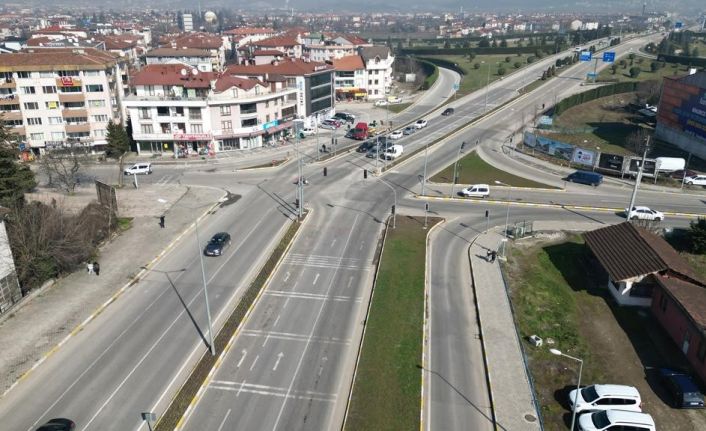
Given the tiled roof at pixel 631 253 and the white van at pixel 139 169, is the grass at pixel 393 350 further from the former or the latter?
the white van at pixel 139 169

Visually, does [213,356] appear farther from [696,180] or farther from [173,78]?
[696,180]

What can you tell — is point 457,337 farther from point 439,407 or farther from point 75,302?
point 75,302

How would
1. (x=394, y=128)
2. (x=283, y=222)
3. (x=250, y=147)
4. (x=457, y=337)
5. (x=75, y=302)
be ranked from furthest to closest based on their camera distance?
(x=394, y=128) → (x=250, y=147) → (x=283, y=222) → (x=75, y=302) → (x=457, y=337)

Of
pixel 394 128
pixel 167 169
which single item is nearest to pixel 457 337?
pixel 167 169

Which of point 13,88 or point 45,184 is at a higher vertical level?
point 13,88

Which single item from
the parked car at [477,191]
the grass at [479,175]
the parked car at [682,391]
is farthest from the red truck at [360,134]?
the parked car at [682,391]

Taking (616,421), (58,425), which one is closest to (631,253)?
(616,421)
